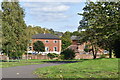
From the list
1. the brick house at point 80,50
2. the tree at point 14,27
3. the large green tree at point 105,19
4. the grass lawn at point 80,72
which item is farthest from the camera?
the brick house at point 80,50

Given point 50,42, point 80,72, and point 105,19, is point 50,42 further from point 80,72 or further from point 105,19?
point 80,72

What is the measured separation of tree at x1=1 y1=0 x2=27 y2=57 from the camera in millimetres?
46869

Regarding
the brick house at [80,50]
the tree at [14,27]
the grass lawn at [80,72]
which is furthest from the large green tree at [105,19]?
the brick house at [80,50]

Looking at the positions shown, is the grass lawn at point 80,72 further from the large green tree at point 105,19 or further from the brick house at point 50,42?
the brick house at point 50,42

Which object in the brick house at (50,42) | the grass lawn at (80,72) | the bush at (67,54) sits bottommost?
the grass lawn at (80,72)

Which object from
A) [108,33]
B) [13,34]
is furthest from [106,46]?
[13,34]

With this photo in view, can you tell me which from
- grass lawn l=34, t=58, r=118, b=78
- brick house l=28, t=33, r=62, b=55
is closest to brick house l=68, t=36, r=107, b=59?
brick house l=28, t=33, r=62, b=55

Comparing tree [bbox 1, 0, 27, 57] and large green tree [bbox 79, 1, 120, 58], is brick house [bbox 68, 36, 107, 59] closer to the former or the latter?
tree [bbox 1, 0, 27, 57]

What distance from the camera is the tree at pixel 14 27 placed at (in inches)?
1845

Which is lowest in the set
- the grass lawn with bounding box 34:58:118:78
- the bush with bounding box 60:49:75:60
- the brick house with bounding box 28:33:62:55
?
the grass lawn with bounding box 34:58:118:78

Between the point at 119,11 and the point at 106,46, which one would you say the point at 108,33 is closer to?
the point at 119,11

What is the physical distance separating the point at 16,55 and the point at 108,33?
82.6 ft

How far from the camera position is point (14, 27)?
158ft

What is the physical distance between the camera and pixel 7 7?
162 ft
